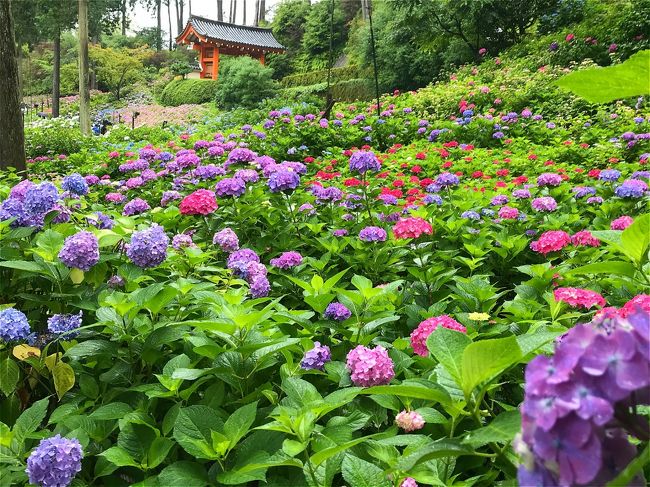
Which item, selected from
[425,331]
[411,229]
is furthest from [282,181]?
[425,331]

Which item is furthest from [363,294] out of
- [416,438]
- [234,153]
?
[234,153]

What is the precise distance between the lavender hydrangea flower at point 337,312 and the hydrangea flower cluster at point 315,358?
254mm

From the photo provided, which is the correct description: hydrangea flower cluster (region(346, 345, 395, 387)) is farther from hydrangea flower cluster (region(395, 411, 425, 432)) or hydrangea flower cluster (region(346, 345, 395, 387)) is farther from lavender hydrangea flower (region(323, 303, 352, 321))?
lavender hydrangea flower (region(323, 303, 352, 321))

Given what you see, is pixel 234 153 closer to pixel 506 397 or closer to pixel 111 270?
pixel 111 270

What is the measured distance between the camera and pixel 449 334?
0.79 metres

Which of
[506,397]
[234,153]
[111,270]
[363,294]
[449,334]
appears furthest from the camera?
[234,153]

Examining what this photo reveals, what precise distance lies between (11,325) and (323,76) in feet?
82.6

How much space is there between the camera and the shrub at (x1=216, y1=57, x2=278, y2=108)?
70.7ft

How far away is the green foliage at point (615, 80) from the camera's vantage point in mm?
549

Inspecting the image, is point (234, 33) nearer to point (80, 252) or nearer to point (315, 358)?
point (80, 252)

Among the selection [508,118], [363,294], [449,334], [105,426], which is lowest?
[105,426]

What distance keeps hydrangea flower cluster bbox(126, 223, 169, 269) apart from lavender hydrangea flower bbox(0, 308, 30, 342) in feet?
1.10

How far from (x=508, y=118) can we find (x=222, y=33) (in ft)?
A: 94.7

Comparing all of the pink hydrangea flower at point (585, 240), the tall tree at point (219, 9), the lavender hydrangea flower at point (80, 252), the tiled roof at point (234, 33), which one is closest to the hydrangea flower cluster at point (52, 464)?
the lavender hydrangea flower at point (80, 252)
